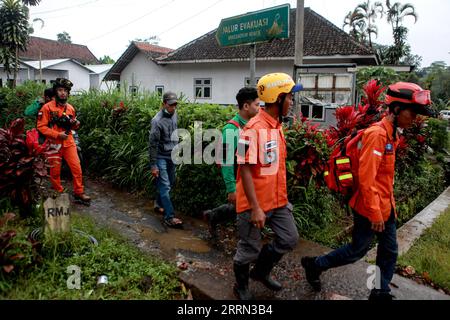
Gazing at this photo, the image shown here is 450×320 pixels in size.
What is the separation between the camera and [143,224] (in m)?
5.00

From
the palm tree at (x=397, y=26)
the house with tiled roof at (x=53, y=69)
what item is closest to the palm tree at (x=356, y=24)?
the palm tree at (x=397, y=26)

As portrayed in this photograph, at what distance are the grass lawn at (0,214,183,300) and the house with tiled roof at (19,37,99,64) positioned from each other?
3807 centimetres

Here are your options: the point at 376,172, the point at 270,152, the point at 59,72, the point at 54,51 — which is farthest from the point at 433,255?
the point at 54,51

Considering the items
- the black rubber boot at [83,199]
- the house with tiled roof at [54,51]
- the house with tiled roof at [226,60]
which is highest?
the house with tiled roof at [54,51]

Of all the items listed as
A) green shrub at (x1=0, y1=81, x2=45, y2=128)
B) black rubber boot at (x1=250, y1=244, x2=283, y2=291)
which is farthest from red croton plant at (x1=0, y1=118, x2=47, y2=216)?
green shrub at (x1=0, y1=81, x2=45, y2=128)

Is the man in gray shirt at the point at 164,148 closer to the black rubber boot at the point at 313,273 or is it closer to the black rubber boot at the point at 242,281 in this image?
the black rubber boot at the point at 242,281

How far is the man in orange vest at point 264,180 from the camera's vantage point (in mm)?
2852

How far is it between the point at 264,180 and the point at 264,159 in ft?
0.58

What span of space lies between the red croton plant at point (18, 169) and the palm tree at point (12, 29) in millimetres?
20810
